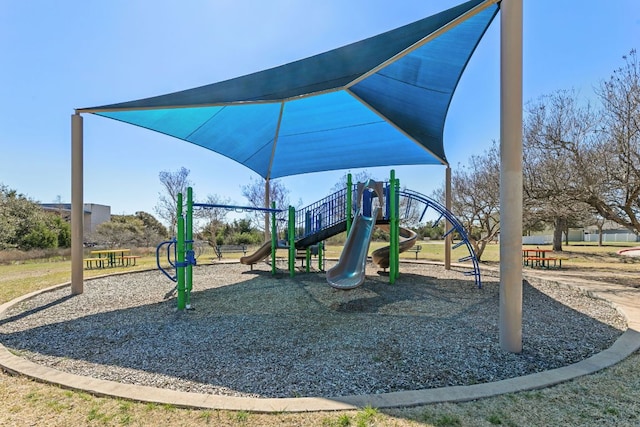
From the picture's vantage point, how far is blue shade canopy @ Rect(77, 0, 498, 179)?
5605mm

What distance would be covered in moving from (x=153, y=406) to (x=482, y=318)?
4.44m

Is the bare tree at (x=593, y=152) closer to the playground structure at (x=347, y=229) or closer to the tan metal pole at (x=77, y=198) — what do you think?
the playground structure at (x=347, y=229)

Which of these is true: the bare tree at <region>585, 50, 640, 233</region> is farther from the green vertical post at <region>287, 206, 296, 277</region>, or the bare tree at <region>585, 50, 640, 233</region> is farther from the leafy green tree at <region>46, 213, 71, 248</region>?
the leafy green tree at <region>46, 213, 71, 248</region>

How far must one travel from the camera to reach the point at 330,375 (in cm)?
303

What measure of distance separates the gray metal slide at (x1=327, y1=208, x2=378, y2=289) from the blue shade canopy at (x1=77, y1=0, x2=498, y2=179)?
9.52 ft

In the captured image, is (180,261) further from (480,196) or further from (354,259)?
(480,196)

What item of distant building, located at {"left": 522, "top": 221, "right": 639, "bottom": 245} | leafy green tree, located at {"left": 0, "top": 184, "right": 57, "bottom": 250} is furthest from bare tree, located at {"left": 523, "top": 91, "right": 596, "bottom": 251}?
distant building, located at {"left": 522, "top": 221, "right": 639, "bottom": 245}

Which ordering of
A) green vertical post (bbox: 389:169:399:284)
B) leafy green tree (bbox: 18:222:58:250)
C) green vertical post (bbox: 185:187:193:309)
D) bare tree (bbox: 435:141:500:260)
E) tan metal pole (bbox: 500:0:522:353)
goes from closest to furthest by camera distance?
tan metal pole (bbox: 500:0:522:353) < green vertical post (bbox: 185:187:193:309) < green vertical post (bbox: 389:169:399:284) < bare tree (bbox: 435:141:500:260) < leafy green tree (bbox: 18:222:58:250)

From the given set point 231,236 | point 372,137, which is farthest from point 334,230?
point 231,236

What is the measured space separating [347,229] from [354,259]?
203 cm

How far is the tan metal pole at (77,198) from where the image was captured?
6672 millimetres

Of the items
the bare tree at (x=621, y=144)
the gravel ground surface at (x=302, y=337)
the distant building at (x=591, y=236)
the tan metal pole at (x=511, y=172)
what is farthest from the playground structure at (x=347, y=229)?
the distant building at (x=591, y=236)

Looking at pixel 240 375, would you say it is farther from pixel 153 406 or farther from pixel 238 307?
pixel 238 307

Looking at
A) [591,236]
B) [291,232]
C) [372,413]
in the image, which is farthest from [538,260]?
[591,236]
